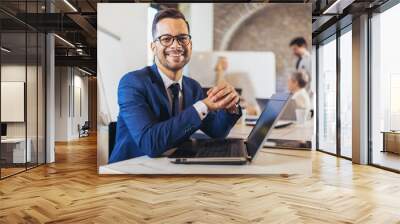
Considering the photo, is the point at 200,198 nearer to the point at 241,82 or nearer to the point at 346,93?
the point at 241,82

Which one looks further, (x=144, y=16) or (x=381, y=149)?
(x=381, y=149)

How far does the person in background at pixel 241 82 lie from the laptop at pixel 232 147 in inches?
8.4

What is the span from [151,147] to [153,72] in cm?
117

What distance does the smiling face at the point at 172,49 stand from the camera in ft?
20.0

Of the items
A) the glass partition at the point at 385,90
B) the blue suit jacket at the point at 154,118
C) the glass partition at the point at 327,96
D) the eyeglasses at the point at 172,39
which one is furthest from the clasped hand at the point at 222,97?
the glass partition at the point at 327,96

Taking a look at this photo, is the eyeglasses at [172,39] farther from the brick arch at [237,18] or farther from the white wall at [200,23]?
the brick arch at [237,18]

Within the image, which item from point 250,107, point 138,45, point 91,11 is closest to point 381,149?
point 250,107

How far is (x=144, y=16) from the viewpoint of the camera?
241 inches

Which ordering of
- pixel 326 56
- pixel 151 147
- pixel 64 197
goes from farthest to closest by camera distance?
pixel 326 56 → pixel 151 147 → pixel 64 197

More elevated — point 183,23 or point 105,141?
point 183,23

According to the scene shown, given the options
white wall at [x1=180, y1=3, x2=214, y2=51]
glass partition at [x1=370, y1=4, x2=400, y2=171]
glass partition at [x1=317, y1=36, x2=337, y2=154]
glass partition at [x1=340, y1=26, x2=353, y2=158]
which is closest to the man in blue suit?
white wall at [x1=180, y1=3, x2=214, y2=51]

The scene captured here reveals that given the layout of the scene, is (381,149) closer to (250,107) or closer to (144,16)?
(250,107)

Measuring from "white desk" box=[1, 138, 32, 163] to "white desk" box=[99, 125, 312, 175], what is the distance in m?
1.64

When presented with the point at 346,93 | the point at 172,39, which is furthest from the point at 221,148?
the point at 346,93
